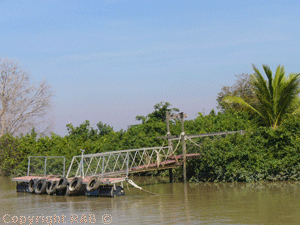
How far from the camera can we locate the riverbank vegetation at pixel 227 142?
19.2 meters

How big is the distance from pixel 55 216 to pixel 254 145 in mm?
11772

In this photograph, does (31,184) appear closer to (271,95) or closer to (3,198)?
(3,198)

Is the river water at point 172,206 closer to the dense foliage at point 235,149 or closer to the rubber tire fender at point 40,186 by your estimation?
the rubber tire fender at point 40,186

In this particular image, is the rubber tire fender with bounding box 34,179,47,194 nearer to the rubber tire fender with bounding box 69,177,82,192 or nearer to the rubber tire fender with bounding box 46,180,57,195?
the rubber tire fender with bounding box 46,180,57,195

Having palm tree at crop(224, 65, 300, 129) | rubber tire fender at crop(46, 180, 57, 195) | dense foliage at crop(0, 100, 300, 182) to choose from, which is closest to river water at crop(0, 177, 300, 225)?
rubber tire fender at crop(46, 180, 57, 195)

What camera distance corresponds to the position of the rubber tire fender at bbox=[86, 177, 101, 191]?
52.4 feet

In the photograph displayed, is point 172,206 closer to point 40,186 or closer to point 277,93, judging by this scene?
point 40,186

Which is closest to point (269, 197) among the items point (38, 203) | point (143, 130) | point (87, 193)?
point (87, 193)

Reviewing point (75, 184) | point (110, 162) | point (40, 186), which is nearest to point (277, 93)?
point (110, 162)

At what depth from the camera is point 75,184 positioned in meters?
16.8

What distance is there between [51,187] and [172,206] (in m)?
6.56

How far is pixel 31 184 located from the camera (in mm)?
18516

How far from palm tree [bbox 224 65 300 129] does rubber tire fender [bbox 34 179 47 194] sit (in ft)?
47.1

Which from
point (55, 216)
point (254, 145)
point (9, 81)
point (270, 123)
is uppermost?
point (9, 81)
